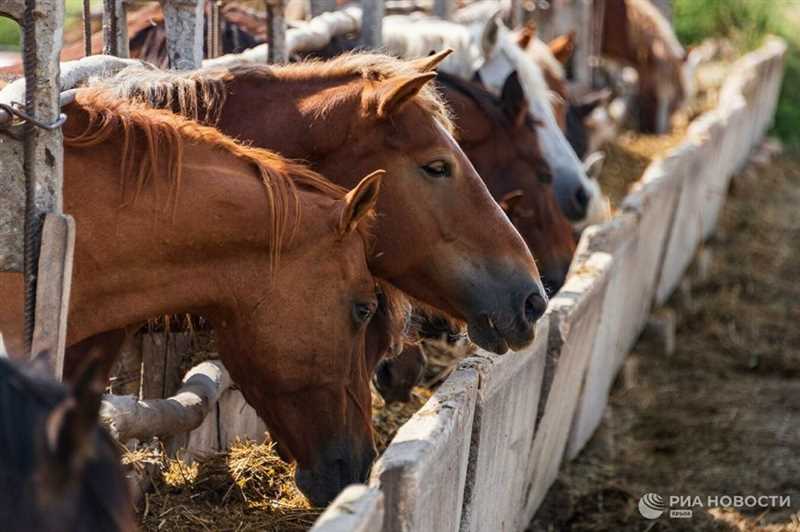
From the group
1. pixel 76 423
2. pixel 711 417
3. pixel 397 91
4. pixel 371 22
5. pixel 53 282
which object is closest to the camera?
pixel 76 423

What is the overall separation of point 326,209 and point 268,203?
168 millimetres

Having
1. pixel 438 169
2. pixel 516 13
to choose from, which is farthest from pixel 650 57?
pixel 438 169

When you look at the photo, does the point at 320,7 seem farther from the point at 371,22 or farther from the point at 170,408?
the point at 170,408

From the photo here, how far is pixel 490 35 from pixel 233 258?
3.83m

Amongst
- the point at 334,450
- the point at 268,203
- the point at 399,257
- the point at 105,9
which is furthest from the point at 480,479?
the point at 105,9

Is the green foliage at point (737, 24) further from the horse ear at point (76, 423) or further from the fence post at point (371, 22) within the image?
the horse ear at point (76, 423)

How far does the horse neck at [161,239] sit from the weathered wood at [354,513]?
0.95 meters

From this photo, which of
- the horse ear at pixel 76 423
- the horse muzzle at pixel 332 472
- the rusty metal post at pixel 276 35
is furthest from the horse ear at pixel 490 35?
the horse ear at pixel 76 423

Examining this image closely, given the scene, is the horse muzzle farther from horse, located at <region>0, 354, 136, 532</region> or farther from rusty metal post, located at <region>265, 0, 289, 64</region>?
rusty metal post, located at <region>265, 0, 289, 64</region>

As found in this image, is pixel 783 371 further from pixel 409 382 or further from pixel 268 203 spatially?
pixel 268 203

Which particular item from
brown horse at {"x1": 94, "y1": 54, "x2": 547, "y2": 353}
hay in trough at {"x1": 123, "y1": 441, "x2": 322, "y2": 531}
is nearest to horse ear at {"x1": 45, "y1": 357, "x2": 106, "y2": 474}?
hay in trough at {"x1": 123, "y1": 441, "x2": 322, "y2": 531}

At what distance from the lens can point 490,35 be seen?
6844mm

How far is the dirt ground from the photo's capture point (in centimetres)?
511

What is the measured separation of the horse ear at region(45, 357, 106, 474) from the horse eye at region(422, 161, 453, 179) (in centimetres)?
217
